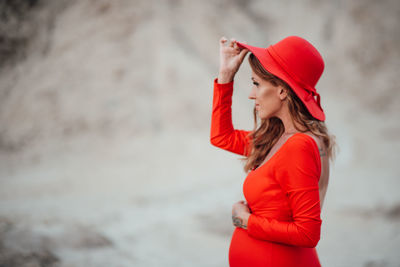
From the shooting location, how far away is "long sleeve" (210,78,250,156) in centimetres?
119

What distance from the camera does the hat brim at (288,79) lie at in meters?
1.01

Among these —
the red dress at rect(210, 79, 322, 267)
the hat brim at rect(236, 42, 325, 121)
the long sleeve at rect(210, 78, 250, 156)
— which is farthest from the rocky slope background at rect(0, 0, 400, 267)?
the hat brim at rect(236, 42, 325, 121)

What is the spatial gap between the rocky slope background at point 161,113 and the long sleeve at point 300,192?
1.91 m

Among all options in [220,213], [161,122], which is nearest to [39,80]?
[161,122]

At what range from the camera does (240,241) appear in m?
1.11

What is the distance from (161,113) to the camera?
186 inches

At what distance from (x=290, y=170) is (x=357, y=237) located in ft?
7.32

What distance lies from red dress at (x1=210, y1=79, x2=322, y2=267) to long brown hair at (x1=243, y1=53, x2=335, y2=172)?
0.09 m

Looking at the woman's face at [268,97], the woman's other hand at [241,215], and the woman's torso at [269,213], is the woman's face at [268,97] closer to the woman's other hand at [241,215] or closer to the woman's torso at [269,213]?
the woman's torso at [269,213]

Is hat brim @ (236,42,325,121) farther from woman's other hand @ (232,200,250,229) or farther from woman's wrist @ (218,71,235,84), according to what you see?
woman's other hand @ (232,200,250,229)

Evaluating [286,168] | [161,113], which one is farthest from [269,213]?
[161,113]

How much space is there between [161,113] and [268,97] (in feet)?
12.2

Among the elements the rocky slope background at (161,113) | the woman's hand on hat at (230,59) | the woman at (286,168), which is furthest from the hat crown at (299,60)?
the rocky slope background at (161,113)

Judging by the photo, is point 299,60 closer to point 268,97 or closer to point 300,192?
point 268,97
